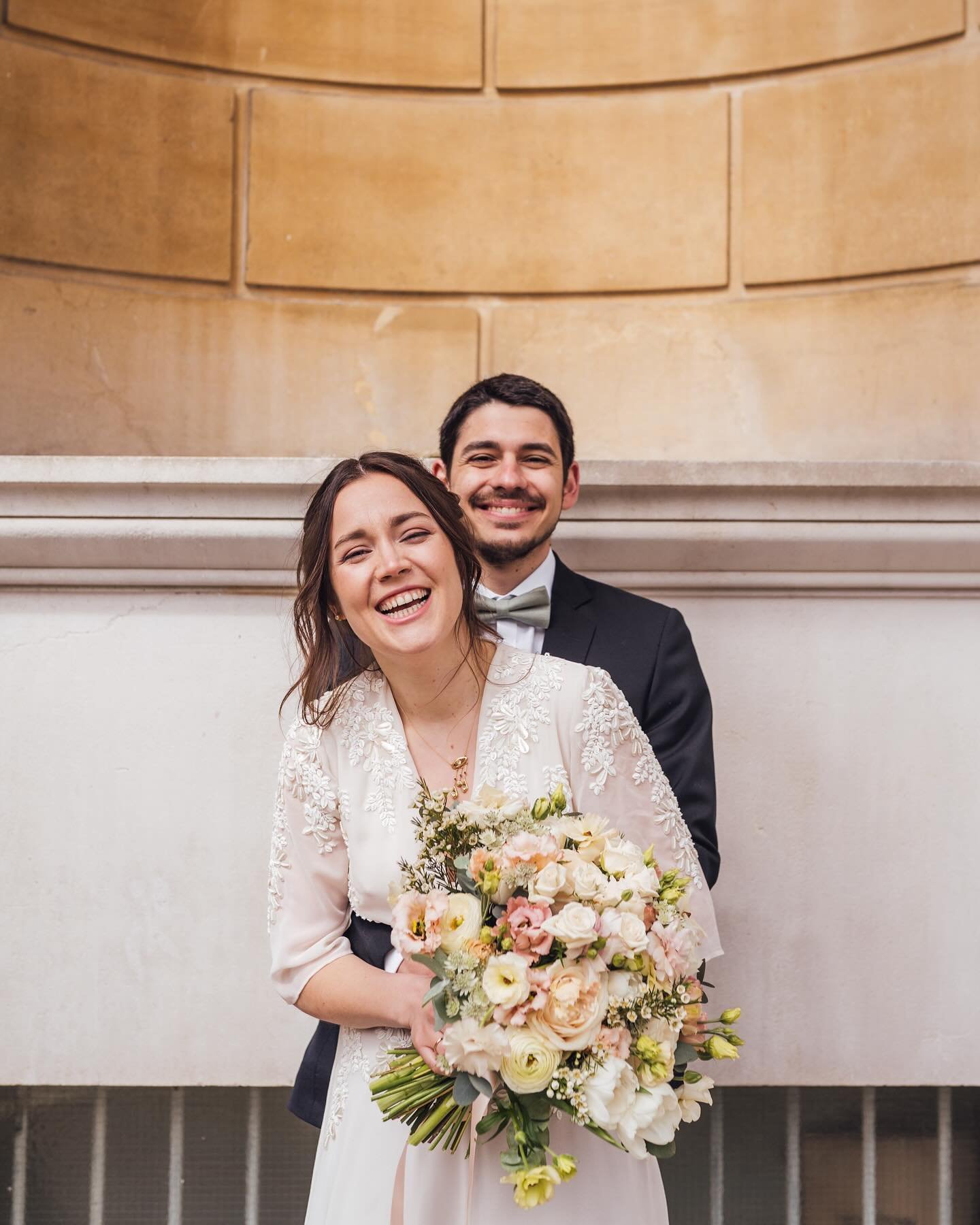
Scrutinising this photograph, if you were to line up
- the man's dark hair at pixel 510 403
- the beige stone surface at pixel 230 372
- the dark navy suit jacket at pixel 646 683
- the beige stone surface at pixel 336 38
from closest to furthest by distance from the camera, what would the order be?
the dark navy suit jacket at pixel 646 683 < the man's dark hair at pixel 510 403 < the beige stone surface at pixel 230 372 < the beige stone surface at pixel 336 38

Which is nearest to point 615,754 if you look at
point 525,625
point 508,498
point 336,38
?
point 525,625

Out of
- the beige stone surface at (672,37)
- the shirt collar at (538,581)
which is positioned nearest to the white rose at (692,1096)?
the shirt collar at (538,581)

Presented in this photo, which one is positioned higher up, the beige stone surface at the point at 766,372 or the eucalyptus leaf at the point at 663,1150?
the beige stone surface at the point at 766,372

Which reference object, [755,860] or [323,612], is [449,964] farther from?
[755,860]

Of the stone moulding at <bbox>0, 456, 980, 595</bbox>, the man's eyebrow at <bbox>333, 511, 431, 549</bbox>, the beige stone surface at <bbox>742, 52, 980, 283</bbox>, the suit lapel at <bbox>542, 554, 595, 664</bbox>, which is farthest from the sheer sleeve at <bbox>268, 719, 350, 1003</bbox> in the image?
the beige stone surface at <bbox>742, 52, 980, 283</bbox>

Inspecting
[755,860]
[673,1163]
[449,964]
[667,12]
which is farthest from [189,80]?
[673,1163]

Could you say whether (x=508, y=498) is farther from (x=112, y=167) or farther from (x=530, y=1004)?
(x=112, y=167)

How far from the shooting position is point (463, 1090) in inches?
49.0

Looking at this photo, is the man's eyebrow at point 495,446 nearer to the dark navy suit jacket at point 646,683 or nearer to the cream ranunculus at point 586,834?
the dark navy suit jacket at point 646,683

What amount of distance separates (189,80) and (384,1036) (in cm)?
273

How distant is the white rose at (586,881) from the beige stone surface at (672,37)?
2.68m

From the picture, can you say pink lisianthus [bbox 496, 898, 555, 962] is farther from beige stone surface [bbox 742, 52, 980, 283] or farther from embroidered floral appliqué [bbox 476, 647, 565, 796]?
beige stone surface [bbox 742, 52, 980, 283]

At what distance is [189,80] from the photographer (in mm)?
3234

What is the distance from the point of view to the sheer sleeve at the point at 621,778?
5.25 feet
